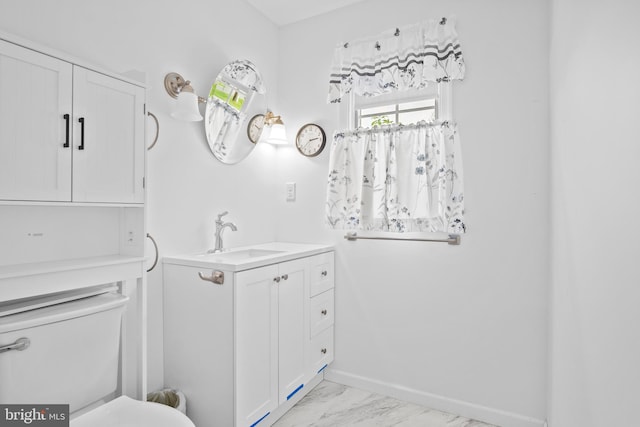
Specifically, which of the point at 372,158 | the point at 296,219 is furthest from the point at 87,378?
the point at 372,158

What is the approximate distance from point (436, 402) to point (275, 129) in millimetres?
2219

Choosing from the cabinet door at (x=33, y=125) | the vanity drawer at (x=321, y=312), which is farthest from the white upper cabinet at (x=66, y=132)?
the vanity drawer at (x=321, y=312)

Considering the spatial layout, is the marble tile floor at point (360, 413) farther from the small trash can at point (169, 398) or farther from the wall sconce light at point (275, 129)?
the wall sconce light at point (275, 129)

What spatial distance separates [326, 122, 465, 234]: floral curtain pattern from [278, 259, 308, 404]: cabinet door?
59 centimetres

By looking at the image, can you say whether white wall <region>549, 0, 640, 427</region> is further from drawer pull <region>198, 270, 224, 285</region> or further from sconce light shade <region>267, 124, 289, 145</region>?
sconce light shade <region>267, 124, 289, 145</region>

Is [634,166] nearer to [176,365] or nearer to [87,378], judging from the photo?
[87,378]

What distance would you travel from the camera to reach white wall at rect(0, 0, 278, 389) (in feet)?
5.00

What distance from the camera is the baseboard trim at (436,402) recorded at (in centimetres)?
202

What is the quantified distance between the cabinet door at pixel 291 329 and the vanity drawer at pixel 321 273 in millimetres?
112

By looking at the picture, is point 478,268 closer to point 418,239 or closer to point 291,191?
point 418,239

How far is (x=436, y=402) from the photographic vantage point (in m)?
2.23

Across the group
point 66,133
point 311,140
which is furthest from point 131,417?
point 311,140

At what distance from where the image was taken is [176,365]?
1.86 m

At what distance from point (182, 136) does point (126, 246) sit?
0.74 m
